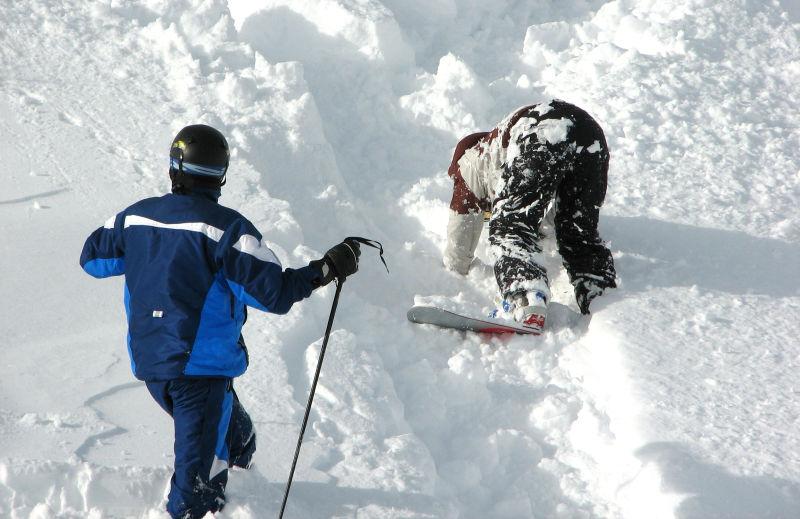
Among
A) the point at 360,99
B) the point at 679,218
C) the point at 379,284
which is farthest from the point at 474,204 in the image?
the point at 360,99

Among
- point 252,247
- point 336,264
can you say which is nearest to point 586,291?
point 336,264

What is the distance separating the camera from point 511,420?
4.09 m

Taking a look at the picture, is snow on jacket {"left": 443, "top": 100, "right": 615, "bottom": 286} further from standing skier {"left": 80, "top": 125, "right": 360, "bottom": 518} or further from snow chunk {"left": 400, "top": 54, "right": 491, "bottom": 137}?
standing skier {"left": 80, "top": 125, "right": 360, "bottom": 518}

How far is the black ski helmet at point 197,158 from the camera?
9.52 ft

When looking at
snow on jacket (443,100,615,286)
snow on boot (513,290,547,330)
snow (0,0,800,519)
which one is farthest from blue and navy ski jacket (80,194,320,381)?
snow on jacket (443,100,615,286)

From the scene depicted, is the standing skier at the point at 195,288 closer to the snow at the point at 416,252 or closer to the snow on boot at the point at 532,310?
the snow at the point at 416,252

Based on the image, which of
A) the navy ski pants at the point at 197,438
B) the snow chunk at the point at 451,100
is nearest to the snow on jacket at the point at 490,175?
the snow chunk at the point at 451,100

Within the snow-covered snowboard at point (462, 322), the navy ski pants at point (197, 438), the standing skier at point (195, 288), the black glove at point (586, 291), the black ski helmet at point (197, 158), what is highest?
the black glove at point (586, 291)

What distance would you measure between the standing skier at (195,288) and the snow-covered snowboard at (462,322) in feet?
5.36

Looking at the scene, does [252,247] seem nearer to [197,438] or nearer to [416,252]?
[197,438]

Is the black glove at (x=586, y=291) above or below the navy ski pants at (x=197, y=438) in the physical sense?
above

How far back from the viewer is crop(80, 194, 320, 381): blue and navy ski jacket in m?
2.78

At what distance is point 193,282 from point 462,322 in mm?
2060

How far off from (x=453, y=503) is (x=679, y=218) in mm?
2907
